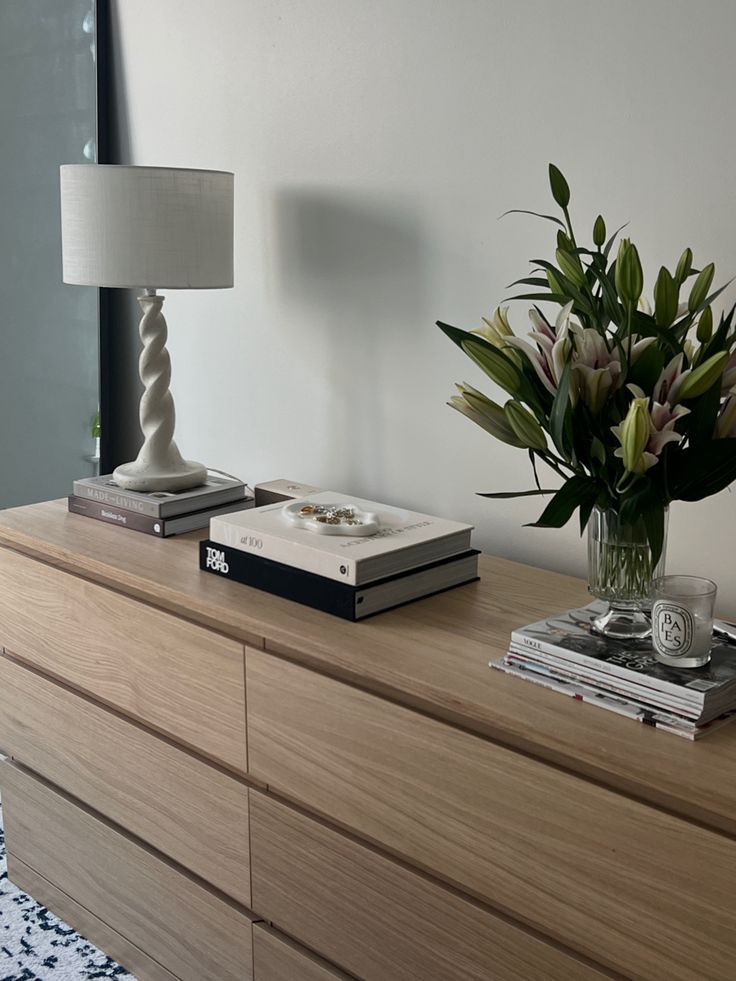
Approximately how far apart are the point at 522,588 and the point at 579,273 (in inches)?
19.7

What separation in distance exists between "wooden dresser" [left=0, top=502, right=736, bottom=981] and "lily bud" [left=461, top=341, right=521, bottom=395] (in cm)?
34

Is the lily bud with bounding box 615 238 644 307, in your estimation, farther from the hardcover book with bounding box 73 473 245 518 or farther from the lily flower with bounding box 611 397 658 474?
the hardcover book with bounding box 73 473 245 518

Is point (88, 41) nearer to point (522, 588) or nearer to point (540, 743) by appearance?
point (522, 588)

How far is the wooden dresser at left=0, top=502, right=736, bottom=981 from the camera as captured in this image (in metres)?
1.16

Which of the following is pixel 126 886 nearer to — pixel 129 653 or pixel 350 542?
pixel 129 653

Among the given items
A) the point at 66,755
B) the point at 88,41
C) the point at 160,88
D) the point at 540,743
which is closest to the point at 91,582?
the point at 66,755

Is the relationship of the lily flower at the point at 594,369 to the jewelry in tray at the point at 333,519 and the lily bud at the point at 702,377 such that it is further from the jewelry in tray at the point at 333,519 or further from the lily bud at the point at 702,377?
the jewelry in tray at the point at 333,519

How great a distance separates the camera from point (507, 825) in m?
1.27

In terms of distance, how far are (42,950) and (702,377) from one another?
1.56m

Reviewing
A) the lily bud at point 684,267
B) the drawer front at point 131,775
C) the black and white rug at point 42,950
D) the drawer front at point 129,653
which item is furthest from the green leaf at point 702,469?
the black and white rug at point 42,950

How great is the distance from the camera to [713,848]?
1.08 m

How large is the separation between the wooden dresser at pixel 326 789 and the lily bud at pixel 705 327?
17.1 inches

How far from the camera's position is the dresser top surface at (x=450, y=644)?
1135 mm

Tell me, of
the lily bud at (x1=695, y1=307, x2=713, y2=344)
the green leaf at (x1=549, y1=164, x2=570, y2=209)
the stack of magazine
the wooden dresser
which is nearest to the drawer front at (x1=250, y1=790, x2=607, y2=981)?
the wooden dresser
